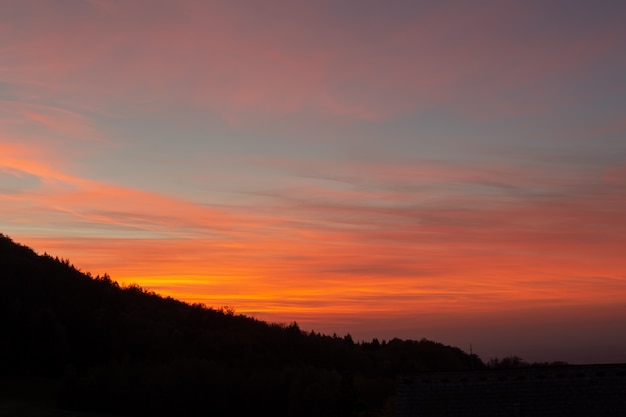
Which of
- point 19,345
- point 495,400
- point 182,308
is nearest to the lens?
point 495,400

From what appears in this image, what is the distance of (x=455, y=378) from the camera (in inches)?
1145

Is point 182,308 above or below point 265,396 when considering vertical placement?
above

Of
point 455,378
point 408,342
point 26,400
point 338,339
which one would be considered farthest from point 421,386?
point 408,342

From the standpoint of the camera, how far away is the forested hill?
232 feet

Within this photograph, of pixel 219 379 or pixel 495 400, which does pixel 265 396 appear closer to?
pixel 219 379

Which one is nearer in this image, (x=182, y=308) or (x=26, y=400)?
(x=26, y=400)

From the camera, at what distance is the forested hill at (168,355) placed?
2785 inches

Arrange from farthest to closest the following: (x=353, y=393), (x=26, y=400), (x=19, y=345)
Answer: (x=19, y=345)
(x=26, y=400)
(x=353, y=393)

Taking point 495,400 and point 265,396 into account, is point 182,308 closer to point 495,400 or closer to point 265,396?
point 265,396

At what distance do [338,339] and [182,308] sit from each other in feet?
92.5

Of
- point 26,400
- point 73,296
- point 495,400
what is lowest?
point 26,400

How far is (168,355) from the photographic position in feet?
311

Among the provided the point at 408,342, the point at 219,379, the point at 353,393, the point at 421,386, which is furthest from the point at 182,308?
the point at 421,386

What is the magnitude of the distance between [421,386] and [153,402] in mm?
47582
